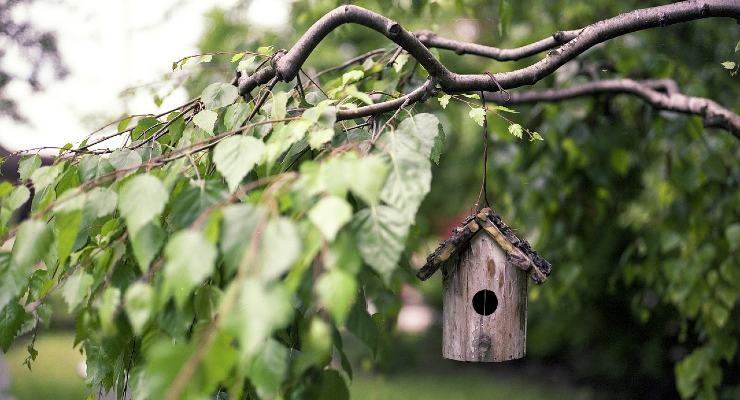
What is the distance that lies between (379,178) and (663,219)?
259 cm

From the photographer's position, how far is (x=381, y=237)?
2.90 ft

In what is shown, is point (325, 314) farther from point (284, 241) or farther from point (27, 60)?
point (27, 60)

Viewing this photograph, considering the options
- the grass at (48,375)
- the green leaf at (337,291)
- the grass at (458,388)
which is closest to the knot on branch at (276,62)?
the green leaf at (337,291)

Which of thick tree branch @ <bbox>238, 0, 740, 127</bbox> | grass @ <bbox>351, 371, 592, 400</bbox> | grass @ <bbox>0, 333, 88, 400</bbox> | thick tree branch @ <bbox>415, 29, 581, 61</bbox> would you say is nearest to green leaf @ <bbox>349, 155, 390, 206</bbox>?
thick tree branch @ <bbox>238, 0, 740, 127</bbox>

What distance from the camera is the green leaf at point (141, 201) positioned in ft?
3.00

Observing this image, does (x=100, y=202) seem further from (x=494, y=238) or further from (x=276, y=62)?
(x=494, y=238)

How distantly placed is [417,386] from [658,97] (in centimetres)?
476

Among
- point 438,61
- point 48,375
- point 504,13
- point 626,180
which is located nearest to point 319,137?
point 438,61

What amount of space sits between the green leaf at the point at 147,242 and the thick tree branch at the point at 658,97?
1136 mm

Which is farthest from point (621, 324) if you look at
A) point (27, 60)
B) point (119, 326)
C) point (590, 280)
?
point (119, 326)

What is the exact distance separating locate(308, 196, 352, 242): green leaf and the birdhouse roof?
72cm

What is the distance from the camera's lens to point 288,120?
3.76 ft

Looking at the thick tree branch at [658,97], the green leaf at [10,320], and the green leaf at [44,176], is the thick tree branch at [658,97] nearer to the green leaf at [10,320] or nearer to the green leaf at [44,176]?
the green leaf at [44,176]

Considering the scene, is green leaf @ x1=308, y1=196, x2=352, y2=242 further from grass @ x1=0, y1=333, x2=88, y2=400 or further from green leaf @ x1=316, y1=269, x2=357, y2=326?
grass @ x1=0, y1=333, x2=88, y2=400
